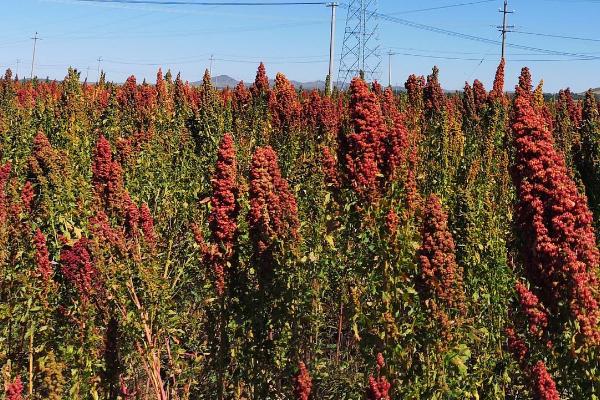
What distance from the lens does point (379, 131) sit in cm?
461

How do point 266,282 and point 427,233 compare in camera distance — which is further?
point 266,282

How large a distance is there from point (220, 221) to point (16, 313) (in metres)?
1.72

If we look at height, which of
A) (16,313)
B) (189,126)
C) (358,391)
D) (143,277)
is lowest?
(358,391)

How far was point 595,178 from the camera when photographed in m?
6.95

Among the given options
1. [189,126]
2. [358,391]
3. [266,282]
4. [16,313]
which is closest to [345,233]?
[266,282]

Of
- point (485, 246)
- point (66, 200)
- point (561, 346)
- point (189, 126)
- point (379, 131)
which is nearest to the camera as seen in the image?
point (561, 346)

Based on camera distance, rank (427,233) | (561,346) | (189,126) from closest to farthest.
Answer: (561,346), (427,233), (189,126)

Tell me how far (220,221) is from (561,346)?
8.32ft

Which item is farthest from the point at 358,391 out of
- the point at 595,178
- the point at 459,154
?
the point at 459,154

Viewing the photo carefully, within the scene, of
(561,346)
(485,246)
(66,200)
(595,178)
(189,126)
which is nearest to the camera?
(561,346)

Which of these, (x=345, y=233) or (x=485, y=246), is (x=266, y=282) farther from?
(x=485, y=246)

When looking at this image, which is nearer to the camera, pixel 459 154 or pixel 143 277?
pixel 143 277

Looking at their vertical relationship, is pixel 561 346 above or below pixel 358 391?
above

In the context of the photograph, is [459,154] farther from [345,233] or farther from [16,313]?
[16,313]
